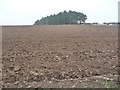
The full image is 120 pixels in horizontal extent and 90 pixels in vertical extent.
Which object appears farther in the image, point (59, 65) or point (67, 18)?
point (67, 18)

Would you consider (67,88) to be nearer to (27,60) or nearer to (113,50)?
(27,60)

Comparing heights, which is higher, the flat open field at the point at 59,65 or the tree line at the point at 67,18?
the tree line at the point at 67,18

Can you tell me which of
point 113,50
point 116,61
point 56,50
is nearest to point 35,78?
point 116,61

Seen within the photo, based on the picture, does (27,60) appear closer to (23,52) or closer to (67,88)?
(23,52)

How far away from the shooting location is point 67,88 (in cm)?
592

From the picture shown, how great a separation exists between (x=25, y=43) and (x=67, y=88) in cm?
689

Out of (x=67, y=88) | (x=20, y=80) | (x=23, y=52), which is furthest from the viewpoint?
(x=23, y=52)

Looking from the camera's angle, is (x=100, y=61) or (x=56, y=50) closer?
(x=100, y=61)

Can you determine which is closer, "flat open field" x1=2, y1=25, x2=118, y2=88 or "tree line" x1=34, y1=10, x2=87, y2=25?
"flat open field" x1=2, y1=25, x2=118, y2=88

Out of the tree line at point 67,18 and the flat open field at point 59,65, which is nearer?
the flat open field at point 59,65

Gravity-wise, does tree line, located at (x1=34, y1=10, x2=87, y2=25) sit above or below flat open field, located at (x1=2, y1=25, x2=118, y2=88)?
above

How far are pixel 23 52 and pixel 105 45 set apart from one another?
3.71 meters

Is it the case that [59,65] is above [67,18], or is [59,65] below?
below

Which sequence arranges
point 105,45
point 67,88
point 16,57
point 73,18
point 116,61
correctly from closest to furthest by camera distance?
point 67,88 < point 116,61 < point 16,57 < point 105,45 < point 73,18
